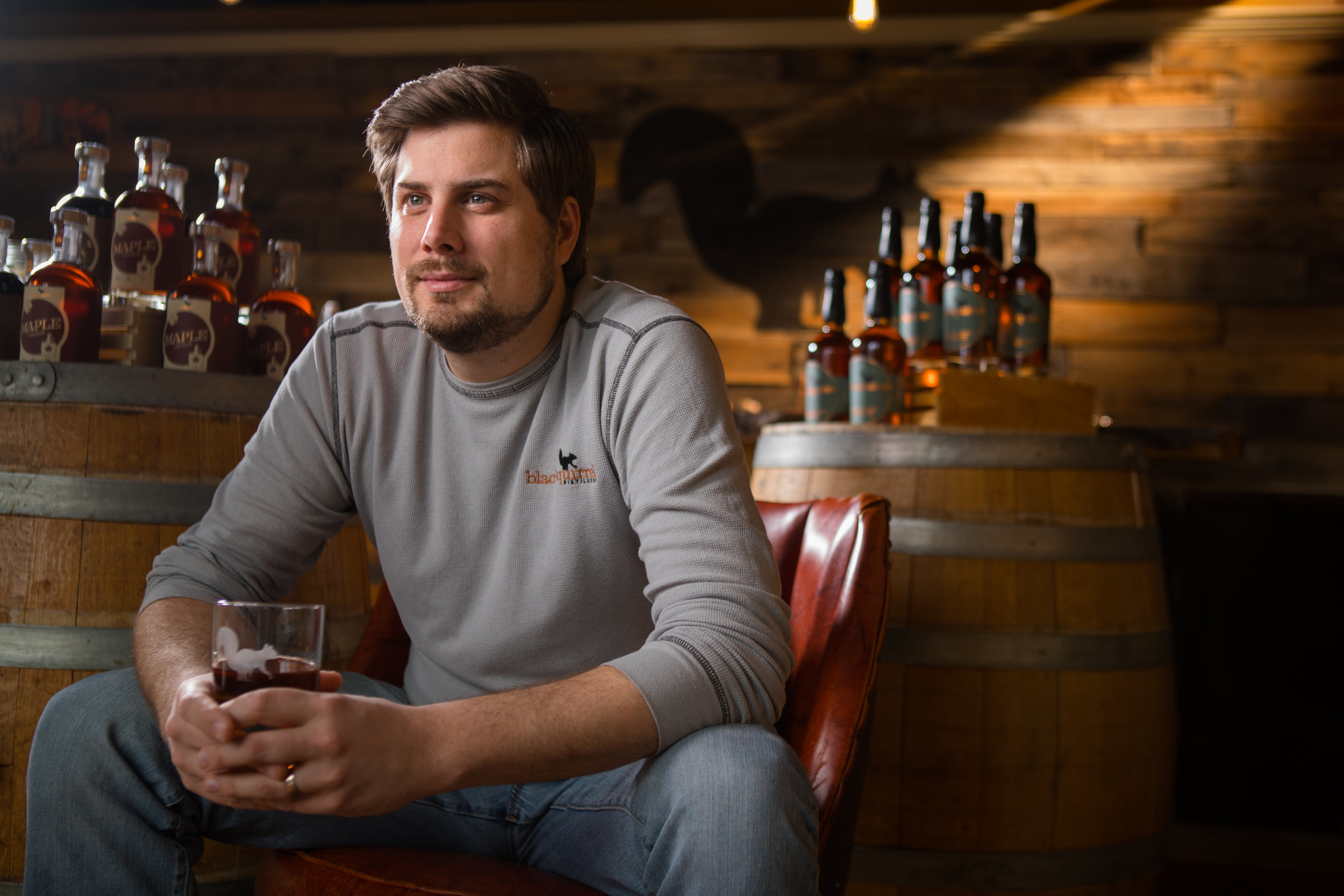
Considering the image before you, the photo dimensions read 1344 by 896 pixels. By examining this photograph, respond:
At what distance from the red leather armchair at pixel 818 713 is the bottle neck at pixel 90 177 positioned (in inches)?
46.9

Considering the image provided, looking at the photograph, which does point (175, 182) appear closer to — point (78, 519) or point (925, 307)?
point (78, 519)

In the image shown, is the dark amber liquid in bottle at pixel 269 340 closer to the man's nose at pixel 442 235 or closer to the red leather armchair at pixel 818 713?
the man's nose at pixel 442 235

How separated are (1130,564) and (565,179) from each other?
3.41 feet

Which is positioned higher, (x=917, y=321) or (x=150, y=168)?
(x=150, y=168)

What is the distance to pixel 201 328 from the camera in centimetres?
159

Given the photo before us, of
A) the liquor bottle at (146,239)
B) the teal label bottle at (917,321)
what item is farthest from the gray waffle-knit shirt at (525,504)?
the teal label bottle at (917,321)

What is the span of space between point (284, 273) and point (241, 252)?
3.0 inches

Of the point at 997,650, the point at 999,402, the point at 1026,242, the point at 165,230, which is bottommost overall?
the point at 997,650

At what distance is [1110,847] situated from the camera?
1.64 meters

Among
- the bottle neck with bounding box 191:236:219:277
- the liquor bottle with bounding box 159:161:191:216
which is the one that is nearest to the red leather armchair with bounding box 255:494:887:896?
the bottle neck with bounding box 191:236:219:277

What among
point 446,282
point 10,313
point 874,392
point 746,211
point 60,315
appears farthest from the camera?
point 746,211

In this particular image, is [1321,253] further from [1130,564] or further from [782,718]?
[782,718]

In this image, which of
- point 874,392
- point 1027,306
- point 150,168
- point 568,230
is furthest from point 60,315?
point 1027,306

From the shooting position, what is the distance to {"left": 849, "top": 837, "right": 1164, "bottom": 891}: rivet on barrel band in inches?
62.9
